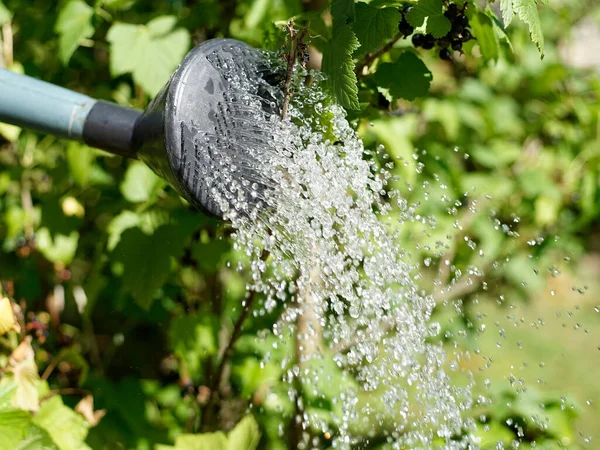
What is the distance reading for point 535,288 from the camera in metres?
3.18

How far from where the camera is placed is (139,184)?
1.88 meters

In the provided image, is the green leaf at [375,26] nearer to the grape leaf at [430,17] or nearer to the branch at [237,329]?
the grape leaf at [430,17]

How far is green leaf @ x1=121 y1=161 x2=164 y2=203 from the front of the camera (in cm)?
185

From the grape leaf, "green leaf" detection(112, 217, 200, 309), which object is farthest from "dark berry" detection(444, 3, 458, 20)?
"green leaf" detection(112, 217, 200, 309)

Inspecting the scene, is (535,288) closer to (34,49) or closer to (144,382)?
(144,382)

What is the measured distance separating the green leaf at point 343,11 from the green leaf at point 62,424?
109cm

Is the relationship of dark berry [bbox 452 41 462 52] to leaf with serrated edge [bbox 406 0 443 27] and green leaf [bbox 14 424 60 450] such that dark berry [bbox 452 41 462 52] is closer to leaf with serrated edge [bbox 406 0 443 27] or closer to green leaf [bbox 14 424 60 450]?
leaf with serrated edge [bbox 406 0 443 27]

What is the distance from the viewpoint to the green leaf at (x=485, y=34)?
1470 millimetres

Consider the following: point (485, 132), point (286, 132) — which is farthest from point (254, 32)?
point (485, 132)

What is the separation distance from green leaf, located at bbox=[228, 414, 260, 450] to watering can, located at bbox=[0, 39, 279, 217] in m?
0.57

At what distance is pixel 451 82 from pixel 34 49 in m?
1.76

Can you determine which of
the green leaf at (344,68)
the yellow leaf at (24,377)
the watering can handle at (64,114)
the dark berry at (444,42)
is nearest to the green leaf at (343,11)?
the green leaf at (344,68)

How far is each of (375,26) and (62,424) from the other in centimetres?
115

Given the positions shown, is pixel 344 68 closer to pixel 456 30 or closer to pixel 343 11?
pixel 343 11
